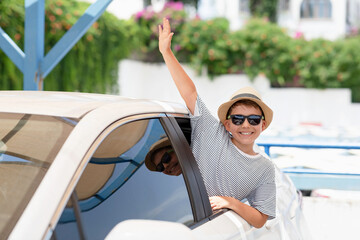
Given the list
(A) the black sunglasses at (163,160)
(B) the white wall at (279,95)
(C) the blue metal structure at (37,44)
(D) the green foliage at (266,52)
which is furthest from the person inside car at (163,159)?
(B) the white wall at (279,95)

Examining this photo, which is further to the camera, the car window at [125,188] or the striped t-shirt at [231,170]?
the striped t-shirt at [231,170]

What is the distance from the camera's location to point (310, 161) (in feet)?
29.5

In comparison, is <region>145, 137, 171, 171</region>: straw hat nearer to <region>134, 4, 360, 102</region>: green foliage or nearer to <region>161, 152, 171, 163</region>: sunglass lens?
<region>161, 152, 171, 163</region>: sunglass lens

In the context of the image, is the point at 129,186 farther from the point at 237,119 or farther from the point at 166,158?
the point at 237,119

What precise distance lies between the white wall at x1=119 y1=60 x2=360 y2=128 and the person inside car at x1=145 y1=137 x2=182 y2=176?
48.2 ft

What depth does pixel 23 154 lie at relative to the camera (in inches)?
65.1

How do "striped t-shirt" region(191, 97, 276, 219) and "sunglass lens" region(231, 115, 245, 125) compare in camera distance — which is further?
"sunglass lens" region(231, 115, 245, 125)

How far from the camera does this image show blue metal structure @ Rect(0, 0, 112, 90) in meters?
4.90

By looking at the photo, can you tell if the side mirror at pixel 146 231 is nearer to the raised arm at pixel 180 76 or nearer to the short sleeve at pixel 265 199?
the short sleeve at pixel 265 199

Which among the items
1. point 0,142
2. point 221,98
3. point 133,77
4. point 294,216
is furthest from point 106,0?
point 221,98

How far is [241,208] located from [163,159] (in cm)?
44

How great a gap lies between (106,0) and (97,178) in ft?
11.9

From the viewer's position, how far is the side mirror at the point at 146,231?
4.58 ft

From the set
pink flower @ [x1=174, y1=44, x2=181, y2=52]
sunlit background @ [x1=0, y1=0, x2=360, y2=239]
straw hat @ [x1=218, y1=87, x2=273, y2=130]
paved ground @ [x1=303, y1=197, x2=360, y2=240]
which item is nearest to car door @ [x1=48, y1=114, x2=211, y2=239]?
straw hat @ [x1=218, y1=87, x2=273, y2=130]
